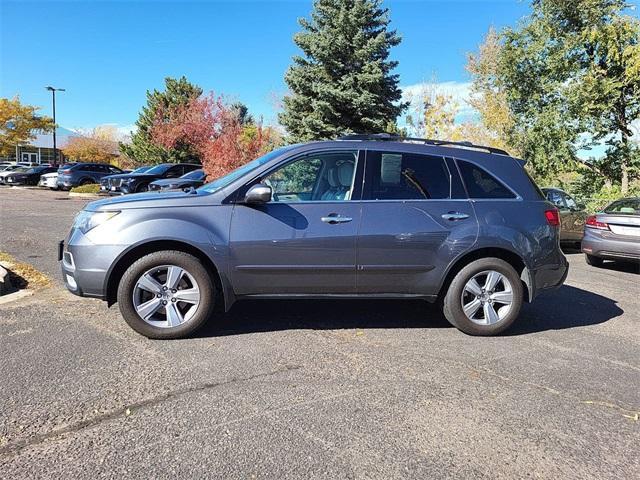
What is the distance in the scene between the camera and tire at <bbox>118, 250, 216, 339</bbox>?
4.28 meters

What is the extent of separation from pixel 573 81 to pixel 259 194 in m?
15.4

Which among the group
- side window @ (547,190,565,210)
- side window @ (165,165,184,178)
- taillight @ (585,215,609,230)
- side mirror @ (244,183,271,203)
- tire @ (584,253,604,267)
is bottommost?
tire @ (584,253,604,267)

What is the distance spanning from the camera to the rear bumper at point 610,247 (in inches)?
329

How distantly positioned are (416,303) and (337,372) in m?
2.31

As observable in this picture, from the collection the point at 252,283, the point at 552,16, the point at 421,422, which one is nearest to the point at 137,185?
the point at 552,16

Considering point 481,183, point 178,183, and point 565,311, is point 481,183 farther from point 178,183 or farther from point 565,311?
point 178,183

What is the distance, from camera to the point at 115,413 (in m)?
3.07

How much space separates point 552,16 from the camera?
1623 cm

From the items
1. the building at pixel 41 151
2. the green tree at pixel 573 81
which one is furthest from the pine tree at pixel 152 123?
the building at pixel 41 151

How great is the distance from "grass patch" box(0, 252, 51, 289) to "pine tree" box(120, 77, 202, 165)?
2882 centimetres

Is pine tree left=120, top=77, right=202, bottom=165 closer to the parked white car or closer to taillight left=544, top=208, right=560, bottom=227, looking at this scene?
the parked white car

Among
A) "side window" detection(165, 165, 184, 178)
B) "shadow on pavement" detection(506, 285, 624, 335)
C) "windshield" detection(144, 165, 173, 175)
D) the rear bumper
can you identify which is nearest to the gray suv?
"shadow on pavement" detection(506, 285, 624, 335)

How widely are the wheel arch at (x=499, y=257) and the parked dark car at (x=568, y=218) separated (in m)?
6.95

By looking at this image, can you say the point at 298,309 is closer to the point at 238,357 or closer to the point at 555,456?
the point at 238,357
